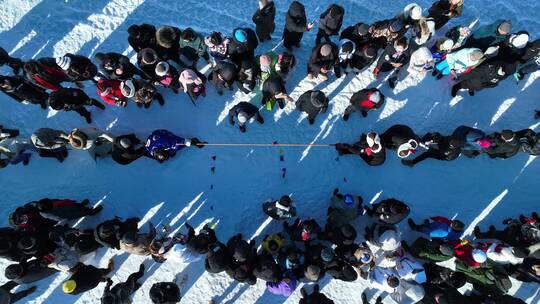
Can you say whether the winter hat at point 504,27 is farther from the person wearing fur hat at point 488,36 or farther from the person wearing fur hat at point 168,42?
the person wearing fur hat at point 168,42

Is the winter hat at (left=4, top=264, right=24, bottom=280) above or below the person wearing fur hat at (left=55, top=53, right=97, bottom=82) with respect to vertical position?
below

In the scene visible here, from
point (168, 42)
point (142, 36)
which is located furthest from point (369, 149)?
point (142, 36)

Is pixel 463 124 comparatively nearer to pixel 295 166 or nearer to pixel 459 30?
pixel 459 30

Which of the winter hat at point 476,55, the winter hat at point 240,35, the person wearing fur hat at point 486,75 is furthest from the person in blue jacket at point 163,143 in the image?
the person wearing fur hat at point 486,75

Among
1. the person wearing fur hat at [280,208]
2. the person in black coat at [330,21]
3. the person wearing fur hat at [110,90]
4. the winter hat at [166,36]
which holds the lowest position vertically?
the person wearing fur hat at [280,208]

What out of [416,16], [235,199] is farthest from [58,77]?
[416,16]

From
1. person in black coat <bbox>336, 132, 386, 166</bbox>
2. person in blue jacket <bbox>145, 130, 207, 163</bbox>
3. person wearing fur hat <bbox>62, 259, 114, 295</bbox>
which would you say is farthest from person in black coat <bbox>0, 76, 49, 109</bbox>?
person in black coat <bbox>336, 132, 386, 166</bbox>


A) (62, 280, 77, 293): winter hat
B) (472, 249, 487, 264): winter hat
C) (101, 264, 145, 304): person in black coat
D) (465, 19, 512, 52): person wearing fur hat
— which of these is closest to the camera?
(62, 280, 77, 293): winter hat

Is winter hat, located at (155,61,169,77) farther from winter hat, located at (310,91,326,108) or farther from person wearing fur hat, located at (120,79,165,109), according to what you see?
winter hat, located at (310,91,326,108)
